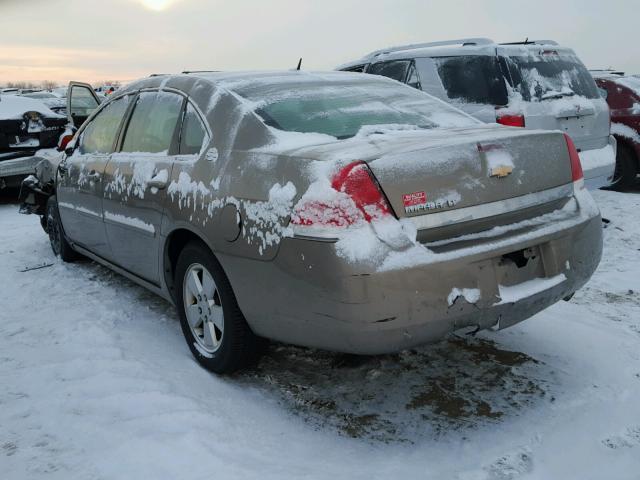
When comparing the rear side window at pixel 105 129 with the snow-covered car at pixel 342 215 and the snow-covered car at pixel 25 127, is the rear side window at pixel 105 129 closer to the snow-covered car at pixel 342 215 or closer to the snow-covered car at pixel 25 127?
the snow-covered car at pixel 342 215

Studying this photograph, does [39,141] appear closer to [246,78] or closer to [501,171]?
[246,78]

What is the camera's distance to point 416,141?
278 cm

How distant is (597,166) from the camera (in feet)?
20.3

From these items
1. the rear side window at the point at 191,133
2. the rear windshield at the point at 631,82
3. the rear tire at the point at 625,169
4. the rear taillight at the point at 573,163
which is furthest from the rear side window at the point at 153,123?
the rear windshield at the point at 631,82

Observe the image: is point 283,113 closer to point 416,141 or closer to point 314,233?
point 416,141

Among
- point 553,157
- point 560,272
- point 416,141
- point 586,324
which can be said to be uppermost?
point 416,141

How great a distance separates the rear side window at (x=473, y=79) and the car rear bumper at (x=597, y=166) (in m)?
1.04

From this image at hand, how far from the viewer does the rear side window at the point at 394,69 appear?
7070mm

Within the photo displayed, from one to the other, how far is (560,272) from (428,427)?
3.03 feet

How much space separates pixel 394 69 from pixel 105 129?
3.85m

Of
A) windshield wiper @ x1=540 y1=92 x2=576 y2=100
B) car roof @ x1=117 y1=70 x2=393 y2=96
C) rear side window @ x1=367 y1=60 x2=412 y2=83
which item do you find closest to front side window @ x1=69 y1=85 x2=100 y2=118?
rear side window @ x1=367 y1=60 x2=412 y2=83

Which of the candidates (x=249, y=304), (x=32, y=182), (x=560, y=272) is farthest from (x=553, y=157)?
(x=32, y=182)

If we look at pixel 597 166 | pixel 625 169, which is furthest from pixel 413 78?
pixel 625 169

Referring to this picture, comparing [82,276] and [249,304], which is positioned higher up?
[249,304]
